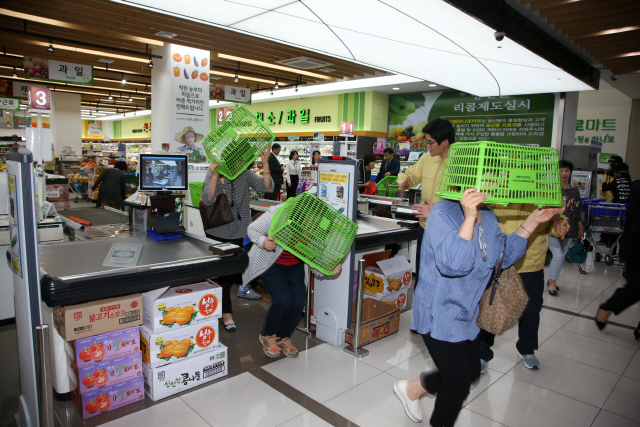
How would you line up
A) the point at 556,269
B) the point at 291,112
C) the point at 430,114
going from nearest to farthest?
the point at 556,269, the point at 430,114, the point at 291,112

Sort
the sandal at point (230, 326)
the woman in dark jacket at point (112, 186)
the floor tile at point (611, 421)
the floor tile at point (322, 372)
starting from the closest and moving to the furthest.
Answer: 1. the floor tile at point (611, 421)
2. the floor tile at point (322, 372)
3. the sandal at point (230, 326)
4. the woman in dark jacket at point (112, 186)

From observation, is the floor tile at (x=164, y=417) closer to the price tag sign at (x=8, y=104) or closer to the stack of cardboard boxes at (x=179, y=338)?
the stack of cardboard boxes at (x=179, y=338)

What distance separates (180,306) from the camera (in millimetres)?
2637

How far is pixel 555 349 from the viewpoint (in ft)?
12.2

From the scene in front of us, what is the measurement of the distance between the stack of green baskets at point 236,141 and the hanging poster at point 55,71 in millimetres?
7912

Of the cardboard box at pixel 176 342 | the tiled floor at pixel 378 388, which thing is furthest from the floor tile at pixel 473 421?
the cardboard box at pixel 176 342

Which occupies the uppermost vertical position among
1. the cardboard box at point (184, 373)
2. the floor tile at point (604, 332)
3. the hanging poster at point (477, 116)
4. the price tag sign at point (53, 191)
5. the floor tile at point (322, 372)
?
the hanging poster at point (477, 116)

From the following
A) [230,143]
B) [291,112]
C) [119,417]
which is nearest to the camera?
[119,417]

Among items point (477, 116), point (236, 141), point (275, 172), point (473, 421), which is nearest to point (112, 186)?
point (275, 172)

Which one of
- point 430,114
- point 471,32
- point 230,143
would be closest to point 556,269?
point 471,32

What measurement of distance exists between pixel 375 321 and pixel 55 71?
9.19 m

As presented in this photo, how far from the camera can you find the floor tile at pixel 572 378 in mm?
2969

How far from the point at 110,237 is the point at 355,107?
11.9m

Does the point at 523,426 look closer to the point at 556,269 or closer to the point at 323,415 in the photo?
the point at 323,415
